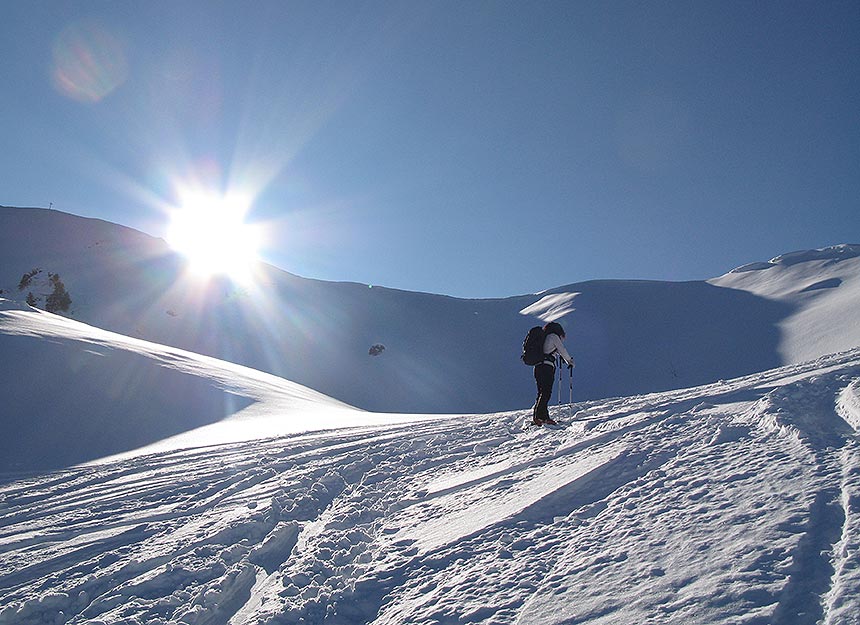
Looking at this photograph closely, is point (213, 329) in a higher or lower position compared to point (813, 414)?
higher

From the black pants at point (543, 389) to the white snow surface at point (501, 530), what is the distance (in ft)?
2.61

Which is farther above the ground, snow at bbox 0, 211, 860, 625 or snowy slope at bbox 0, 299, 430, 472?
snowy slope at bbox 0, 299, 430, 472

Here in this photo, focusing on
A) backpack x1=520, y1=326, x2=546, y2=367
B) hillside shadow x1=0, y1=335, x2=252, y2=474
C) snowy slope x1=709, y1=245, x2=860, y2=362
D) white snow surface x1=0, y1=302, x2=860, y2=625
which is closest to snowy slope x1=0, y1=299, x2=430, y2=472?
hillside shadow x1=0, y1=335, x2=252, y2=474

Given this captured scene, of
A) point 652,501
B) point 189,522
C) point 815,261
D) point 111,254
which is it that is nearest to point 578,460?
point 652,501

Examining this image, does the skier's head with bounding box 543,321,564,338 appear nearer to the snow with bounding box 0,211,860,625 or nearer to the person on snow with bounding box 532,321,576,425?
the person on snow with bounding box 532,321,576,425

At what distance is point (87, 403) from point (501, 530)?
11734 millimetres

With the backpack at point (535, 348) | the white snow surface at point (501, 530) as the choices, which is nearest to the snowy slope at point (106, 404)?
the white snow surface at point (501, 530)

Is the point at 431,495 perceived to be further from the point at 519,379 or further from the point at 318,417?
the point at 519,379

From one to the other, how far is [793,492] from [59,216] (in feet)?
247

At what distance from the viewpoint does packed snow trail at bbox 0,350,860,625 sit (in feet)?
8.94

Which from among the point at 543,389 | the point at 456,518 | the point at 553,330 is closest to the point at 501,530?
the point at 456,518

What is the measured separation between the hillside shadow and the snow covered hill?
23781mm

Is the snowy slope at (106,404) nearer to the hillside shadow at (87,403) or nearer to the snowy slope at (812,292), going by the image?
the hillside shadow at (87,403)

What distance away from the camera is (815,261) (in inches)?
2271
